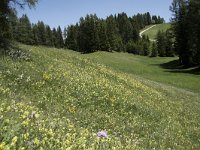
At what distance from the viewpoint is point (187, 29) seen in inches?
3396

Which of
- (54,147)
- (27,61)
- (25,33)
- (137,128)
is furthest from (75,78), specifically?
(25,33)

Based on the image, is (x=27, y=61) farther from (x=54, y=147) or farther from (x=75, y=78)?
(x=54, y=147)

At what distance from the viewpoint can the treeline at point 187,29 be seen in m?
78.3

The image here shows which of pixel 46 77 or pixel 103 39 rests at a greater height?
pixel 46 77

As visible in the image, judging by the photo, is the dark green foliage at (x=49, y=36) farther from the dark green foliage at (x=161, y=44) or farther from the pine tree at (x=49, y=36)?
the dark green foliage at (x=161, y=44)

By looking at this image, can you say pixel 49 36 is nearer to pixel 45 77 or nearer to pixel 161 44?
pixel 161 44

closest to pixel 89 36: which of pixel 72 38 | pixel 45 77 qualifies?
pixel 72 38

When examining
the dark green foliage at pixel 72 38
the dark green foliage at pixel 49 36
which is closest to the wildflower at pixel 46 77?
the dark green foliage at pixel 72 38

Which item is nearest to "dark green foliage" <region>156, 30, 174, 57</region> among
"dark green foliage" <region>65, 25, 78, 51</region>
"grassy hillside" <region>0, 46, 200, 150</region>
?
"dark green foliage" <region>65, 25, 78, 51</region>

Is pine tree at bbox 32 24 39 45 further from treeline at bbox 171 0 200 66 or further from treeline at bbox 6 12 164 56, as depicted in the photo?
treeline at bbox 171 0 200 66

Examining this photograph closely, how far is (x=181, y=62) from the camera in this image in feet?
304

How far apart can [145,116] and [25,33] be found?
408 ft

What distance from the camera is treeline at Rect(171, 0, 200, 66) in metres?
78.3

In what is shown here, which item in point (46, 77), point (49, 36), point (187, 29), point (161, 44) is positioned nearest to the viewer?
point (46, 77)
